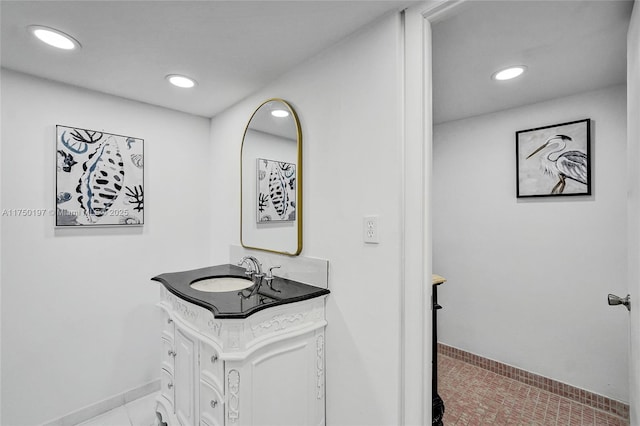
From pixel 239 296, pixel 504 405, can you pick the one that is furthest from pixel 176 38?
pixel 504 405

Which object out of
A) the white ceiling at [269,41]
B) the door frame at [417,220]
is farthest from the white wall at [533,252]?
the door frame at [417,220]

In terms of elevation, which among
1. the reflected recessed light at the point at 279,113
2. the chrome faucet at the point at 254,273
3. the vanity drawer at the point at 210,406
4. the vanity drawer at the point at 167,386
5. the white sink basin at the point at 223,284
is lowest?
the vanity drawer at the point at 167,386

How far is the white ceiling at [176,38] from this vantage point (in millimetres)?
1298

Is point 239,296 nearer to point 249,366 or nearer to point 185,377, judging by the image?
point 249,366

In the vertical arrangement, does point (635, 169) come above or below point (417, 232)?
above

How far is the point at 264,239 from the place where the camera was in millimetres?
2037

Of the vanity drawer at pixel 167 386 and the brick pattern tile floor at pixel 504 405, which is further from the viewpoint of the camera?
the brick pattern tile floor at pixel 504 405

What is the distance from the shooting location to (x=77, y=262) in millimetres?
2035

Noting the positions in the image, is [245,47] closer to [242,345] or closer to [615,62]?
[242,345]

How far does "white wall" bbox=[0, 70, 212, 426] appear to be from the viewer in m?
1.83

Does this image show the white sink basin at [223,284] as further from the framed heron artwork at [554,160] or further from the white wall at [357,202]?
the framed heron artwork at [554,160]

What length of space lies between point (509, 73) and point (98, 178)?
2733 mm

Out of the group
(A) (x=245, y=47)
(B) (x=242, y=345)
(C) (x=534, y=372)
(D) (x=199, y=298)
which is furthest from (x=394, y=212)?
(C) (x=534, y=372)

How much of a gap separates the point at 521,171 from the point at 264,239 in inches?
81.2
